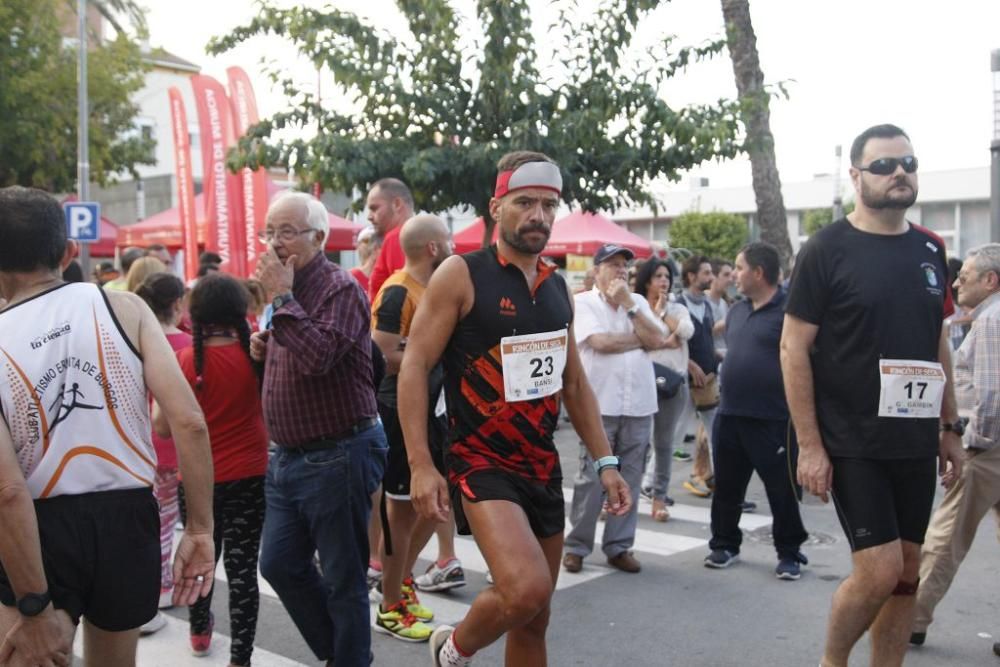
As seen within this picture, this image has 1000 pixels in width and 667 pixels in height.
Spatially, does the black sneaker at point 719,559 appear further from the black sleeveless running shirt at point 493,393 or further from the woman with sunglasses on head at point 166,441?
the woman with sunglasses on head at point 166,441

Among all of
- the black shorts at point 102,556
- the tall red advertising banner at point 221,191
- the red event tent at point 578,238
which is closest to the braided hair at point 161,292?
the black shorts at point 102,556

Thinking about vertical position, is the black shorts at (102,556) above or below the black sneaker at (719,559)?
above

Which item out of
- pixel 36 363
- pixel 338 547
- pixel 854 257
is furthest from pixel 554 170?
pixel 36 363

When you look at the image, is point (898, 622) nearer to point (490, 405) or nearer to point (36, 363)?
point (490, 405)

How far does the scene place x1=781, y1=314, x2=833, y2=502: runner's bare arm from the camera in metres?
3.88

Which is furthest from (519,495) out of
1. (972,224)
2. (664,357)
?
(972,224)

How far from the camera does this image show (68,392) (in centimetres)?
262

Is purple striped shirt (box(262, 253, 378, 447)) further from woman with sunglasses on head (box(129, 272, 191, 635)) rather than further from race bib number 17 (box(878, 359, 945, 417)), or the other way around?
race bib number 17 (box(878, 359, 945, 417))

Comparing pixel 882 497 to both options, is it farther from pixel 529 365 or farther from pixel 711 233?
pixel 711 233

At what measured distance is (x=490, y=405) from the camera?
3.73 meters

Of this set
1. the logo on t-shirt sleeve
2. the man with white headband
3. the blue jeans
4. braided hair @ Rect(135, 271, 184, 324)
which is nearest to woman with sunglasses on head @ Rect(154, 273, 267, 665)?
the blue jeans

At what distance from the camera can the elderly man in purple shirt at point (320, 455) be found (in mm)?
3941

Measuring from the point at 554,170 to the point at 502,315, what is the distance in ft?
1.98

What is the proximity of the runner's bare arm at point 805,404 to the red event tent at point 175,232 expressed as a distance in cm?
1305
